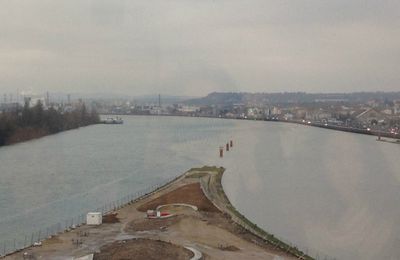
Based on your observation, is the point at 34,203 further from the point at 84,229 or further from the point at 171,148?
the point at 171,148

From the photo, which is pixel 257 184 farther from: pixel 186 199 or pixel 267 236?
pixel 267 236

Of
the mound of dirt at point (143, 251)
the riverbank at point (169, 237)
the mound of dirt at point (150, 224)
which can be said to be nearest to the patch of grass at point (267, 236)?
the riverbank at point (169, 237)

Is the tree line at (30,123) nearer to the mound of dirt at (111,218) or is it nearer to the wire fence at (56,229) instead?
the wire fence at (56,229)

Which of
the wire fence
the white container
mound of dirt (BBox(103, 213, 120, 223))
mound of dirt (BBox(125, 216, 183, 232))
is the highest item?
the white container

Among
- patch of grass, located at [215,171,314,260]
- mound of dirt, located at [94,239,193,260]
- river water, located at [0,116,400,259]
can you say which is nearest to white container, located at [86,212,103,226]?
river water, located at [0,116,400,259]

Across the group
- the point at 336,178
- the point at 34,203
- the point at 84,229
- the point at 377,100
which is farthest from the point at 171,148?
the point at 377,100

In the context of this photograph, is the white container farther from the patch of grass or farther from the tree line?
the tree line

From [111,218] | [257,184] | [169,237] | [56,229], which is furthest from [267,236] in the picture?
[257,184]
